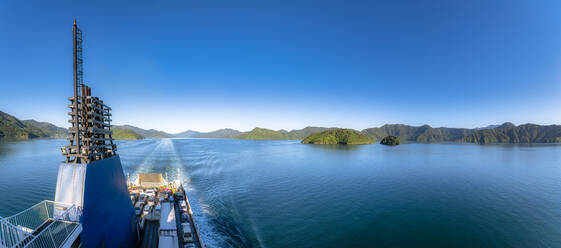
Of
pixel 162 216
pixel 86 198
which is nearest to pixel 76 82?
pixel 86 198

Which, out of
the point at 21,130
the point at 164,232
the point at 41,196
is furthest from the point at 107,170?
the point at 21,130

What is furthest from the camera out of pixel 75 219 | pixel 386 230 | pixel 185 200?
pixel 185 200

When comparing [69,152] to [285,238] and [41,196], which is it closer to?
[285,238]

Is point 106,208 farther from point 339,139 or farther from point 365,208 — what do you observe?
point 339,139

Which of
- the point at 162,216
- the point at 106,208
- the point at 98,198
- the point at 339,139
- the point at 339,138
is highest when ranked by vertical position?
the point at 98,198

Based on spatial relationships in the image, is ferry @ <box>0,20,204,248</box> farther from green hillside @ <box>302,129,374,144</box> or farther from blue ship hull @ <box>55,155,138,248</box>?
green hillside @ <box>302,129,374,144</box>

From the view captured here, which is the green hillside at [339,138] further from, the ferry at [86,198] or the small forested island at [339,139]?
the ferry at [86,198]

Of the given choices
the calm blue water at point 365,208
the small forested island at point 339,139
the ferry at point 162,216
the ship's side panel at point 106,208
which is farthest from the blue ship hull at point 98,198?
the small forested island at point 339,139

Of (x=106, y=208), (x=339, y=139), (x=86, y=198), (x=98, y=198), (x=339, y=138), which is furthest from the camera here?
(x=339, y=138)
